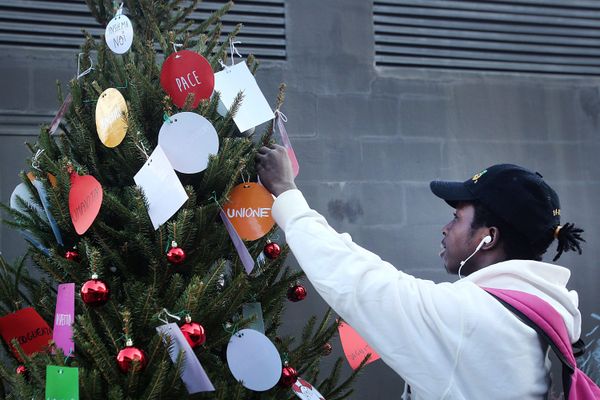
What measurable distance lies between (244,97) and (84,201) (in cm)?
58

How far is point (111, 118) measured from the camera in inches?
76.9

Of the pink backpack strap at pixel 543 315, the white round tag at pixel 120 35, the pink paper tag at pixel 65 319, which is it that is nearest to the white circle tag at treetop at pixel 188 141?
the white round tag at pixel 120 35

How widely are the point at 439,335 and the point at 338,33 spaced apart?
346cm

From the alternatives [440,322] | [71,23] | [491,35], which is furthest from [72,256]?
[491,35]

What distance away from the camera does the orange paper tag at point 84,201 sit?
1824mm

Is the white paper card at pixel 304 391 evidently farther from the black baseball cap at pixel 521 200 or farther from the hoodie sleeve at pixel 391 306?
the black baseball cap at pixel 521 200

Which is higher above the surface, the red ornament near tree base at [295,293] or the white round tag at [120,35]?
the white round tag at [120,35]

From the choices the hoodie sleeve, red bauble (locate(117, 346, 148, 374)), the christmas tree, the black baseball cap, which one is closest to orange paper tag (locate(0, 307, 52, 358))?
the christmas tree

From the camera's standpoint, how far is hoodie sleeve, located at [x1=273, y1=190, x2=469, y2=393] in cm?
171

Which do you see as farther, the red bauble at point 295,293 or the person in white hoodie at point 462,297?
the red bauble at point 295,293

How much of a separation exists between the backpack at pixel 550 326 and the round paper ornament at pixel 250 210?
668 mm

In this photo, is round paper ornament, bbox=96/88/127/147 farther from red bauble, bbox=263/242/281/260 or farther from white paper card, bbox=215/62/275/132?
red bauble, bbox=263/242/281/260

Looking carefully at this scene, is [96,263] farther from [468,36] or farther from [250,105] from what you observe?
[468,36]

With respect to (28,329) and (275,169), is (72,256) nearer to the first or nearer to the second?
(28,329)
